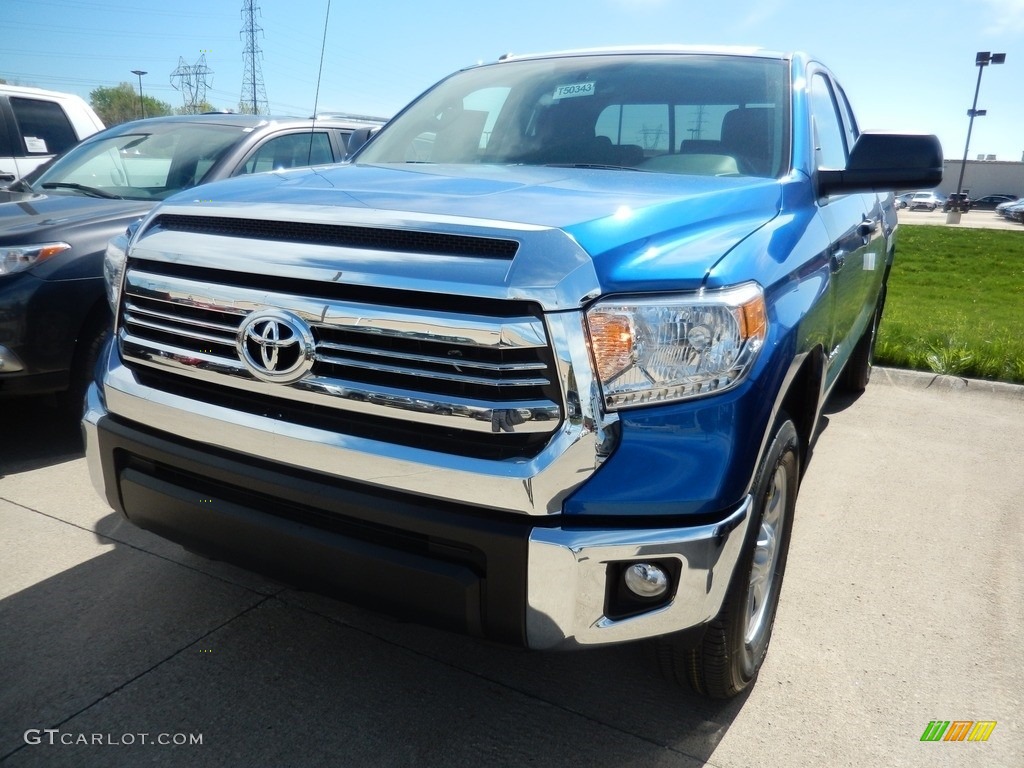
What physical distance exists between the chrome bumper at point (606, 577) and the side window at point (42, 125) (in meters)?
7.79

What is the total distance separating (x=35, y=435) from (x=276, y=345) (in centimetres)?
324

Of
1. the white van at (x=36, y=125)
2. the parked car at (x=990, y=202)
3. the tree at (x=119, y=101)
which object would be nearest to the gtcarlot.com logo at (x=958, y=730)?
the white van at (x=36, y=125)

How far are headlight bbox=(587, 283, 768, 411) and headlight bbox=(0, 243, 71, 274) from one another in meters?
3.18

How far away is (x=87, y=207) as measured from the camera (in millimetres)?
4422

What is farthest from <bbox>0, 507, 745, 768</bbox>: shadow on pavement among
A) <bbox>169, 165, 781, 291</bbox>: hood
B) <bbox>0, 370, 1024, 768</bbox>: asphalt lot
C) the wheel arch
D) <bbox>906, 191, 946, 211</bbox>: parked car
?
<bbox>906, 191, 946, 211</bbox>: parked car

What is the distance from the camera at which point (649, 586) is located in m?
1.86

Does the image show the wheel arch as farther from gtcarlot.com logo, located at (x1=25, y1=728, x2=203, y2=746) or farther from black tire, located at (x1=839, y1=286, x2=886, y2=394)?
black tire, located at (x1=839, y1=286, x2=886, y2=394)

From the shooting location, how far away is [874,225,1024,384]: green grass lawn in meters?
6.26

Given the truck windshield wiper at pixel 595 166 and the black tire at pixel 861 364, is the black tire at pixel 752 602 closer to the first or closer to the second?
the truck windshield wiper at pixel 595 166

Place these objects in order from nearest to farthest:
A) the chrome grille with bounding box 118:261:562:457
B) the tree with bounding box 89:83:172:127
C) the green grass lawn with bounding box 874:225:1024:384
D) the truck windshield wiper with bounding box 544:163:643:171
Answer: the chrome grille with bounding box 118:261:562:457
the truck windshield wiper with bounding box 544:163:643:171
the green grass lawn with bounding box 874:225:1024:384
the tree with bounding box 89:83:172:127

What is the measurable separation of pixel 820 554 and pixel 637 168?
1700 mm

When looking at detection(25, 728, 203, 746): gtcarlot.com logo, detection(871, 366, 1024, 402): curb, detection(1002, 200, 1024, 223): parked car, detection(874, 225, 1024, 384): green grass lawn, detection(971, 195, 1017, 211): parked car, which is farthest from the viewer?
detection(971, 195, 1017, 211): parked car

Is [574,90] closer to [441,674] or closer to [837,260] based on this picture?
[837,260]

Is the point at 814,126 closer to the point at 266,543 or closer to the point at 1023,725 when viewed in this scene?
the point at 1023,725
